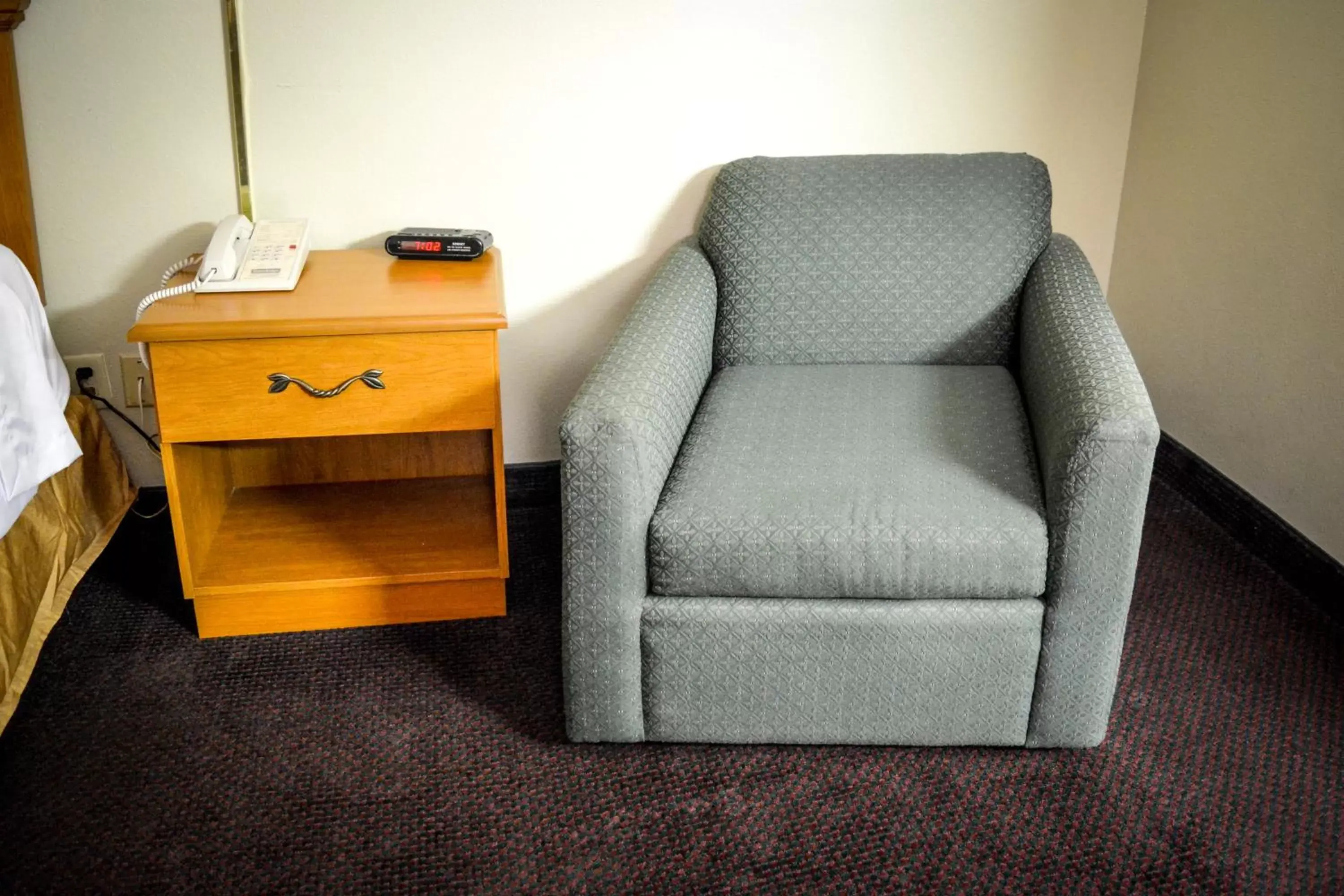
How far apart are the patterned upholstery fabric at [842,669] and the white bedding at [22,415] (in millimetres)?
885

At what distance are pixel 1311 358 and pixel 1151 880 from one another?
3.18 feet

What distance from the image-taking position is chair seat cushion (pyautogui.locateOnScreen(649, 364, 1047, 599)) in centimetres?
147

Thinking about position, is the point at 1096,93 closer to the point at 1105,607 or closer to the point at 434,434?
the point at 1105,607

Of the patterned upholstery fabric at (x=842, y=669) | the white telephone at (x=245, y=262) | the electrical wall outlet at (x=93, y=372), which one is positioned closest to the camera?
the patterned upholstery fabric at (x=842, y=669)

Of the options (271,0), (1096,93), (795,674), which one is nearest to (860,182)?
(1096,93)

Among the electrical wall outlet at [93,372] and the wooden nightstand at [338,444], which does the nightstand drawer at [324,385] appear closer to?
the wooden nightstand at [338,444]

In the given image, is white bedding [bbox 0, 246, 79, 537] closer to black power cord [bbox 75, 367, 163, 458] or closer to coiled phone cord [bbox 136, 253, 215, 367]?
coiled phone cord [bbox 136, 253, 215, 367]

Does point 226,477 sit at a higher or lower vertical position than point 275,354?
lower

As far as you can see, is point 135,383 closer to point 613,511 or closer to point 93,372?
point 93,372

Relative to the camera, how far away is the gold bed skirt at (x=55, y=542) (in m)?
1.69

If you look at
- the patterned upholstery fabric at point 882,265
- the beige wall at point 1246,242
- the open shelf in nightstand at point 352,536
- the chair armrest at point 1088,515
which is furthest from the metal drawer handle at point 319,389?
the beige wall at point 1246,242

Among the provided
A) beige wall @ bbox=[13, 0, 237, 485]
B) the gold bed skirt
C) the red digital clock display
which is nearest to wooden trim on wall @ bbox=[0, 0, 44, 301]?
beige wall @ bbox=[13, 0, 237, 485]

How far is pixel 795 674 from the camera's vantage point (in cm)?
154

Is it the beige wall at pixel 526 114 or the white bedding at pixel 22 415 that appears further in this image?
the beige wall at pixel 526 114
